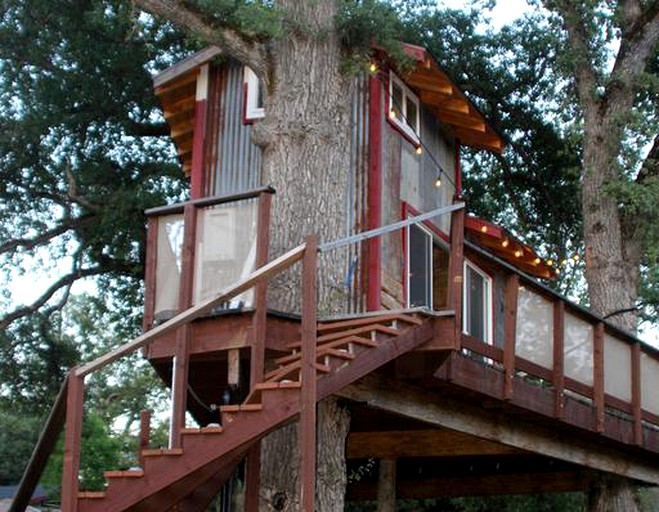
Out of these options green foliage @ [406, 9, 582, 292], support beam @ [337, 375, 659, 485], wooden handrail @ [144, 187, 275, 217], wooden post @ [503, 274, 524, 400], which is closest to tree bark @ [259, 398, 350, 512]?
support beam @ [337, 375, 659, 485]

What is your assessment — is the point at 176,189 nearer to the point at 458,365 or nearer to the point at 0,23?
the point at 0,23

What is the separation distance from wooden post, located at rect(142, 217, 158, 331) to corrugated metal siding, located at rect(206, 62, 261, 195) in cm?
252

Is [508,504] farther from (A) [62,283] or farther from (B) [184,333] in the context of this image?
(B) [184,333]

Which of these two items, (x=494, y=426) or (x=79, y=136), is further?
(x=79, y=136)

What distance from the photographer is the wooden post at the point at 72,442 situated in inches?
290

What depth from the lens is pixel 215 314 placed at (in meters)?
9.43

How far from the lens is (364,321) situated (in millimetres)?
9594

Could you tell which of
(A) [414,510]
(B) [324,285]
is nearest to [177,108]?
(B) [324,285]

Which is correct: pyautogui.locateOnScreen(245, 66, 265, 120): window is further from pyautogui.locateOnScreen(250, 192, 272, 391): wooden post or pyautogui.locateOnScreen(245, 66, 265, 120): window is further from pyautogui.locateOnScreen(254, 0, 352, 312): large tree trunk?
pyautogui.locateOnScreen(250, 192, 272, 391): wooden post

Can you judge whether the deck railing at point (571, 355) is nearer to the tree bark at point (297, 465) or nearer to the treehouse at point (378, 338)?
the treehouse at point (378, 338)

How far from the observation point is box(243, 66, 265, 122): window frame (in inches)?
493

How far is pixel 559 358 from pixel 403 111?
3.71 meters

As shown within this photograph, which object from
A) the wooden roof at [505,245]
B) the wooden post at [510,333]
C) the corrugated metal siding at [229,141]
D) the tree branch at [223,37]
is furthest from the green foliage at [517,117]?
the wooden post at [510,333]

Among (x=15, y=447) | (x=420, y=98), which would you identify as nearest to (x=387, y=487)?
(x=420, y=98)
